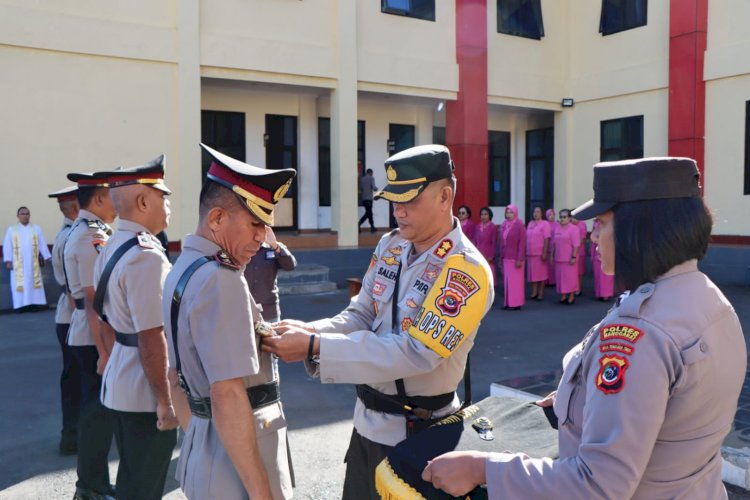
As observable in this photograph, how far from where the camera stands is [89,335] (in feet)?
13.2

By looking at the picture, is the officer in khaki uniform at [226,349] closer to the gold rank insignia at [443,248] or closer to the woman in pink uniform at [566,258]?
the gold rank insignia at [443,248]

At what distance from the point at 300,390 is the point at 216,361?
171 inches

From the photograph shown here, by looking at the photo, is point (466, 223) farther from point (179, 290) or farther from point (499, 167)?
point (179, 290)

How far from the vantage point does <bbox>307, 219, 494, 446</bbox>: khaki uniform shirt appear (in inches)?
83.4

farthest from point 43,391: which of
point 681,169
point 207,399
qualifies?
point 681,169

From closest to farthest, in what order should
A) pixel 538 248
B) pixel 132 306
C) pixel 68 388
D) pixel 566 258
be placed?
pixel 132 306 → pixel 68 388 → pixel 566 258 → pixel 538 248

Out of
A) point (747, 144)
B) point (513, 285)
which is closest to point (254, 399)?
point (513, 285)

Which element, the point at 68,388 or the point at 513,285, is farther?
the point at 513,285

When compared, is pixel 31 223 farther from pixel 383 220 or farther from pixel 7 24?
pixel 383 220

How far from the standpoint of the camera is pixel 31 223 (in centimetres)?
1037

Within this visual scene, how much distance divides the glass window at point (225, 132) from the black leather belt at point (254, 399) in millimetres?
12251

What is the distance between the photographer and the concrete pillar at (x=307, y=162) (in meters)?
14.7

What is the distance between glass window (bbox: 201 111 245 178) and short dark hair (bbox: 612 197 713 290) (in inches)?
508

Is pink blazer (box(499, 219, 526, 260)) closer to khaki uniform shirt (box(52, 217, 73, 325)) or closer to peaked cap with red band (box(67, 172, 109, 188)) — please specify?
khaki uniform shirt (box(52, 217, 73, 325))
